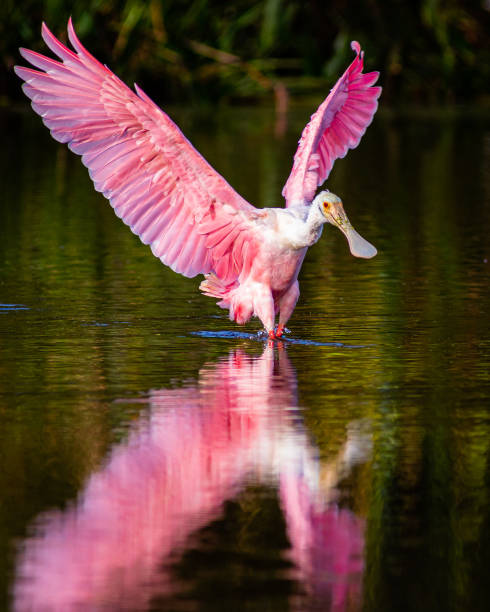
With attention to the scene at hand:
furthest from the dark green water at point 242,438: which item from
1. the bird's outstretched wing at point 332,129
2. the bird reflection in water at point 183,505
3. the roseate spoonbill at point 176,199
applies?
the bird's outstretched wing at point 332,129

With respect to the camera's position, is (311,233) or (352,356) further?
(311,233)

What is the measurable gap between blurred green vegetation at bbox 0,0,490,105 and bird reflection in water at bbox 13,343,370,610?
26615 mm

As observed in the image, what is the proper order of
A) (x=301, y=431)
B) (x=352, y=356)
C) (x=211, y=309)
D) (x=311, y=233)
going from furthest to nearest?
(x=211, y=309), (x=311, y=233), (x=352, y=356), (x=301, y=431)

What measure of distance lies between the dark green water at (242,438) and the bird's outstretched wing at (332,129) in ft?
2.77

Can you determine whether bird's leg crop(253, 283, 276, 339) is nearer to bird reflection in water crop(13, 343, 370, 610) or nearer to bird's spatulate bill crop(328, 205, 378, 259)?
bird's spatulate bill crop(328, 205, 378, 259)

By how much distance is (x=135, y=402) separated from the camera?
8031 mm

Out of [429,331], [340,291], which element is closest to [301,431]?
[429,331]

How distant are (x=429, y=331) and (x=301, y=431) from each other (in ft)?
9.50

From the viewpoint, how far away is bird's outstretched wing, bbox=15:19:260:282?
1009 centimetres

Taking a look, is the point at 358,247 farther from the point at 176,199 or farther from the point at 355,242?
the point at 176,199

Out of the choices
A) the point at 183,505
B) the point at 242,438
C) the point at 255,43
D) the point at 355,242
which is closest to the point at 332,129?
the point at 355,242

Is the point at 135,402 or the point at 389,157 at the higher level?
the point at 389,157

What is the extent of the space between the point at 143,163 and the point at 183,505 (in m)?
4.41

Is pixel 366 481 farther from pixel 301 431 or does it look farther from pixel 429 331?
pixel 429 331
